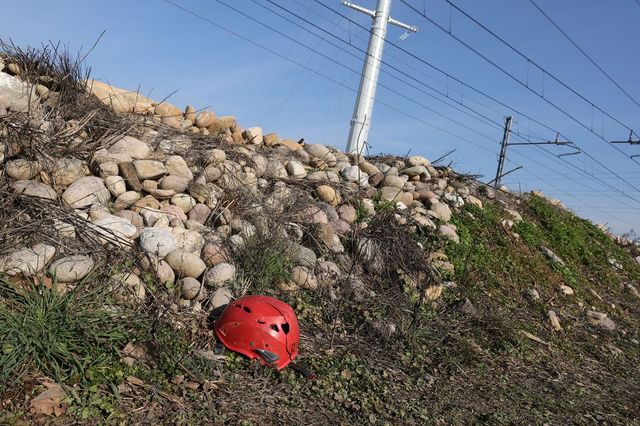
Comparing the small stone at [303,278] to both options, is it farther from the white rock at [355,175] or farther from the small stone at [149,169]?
the white rock at [355,175]

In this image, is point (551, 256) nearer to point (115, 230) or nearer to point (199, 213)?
point (199, 213)

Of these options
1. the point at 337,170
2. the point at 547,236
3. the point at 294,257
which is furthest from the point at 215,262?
the point at 547,236

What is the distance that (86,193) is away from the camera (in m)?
5.49

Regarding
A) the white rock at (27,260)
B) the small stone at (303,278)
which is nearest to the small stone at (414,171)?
the small stone at (303,278)

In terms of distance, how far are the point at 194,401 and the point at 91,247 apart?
1.74 metres

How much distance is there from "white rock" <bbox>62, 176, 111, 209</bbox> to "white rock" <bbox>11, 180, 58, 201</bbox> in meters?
0.15

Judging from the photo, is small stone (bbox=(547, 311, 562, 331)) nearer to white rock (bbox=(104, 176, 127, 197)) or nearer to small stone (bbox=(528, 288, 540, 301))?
small stone (bbox=(528, 288, 540, 301))

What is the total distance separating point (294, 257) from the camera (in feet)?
20.1

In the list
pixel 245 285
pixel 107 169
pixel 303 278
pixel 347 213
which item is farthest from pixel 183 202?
pixel 347 213

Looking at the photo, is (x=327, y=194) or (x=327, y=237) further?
(x=327, y=194)

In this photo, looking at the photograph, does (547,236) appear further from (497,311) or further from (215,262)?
(215,262)

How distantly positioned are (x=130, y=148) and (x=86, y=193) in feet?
3.41

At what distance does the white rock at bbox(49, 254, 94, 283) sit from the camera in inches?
175

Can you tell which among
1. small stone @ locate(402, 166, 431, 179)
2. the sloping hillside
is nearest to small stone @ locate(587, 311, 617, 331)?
the sloping hillside
